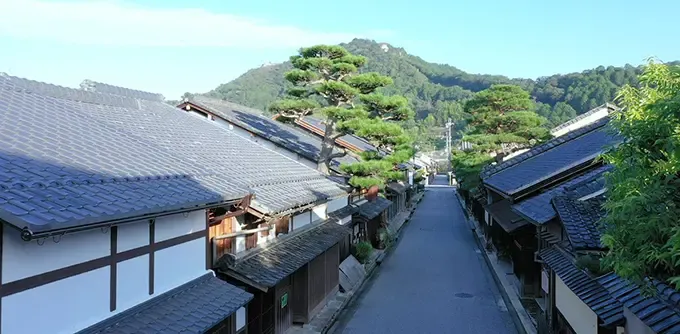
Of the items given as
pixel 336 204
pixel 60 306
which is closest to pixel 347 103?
pixel 336 204

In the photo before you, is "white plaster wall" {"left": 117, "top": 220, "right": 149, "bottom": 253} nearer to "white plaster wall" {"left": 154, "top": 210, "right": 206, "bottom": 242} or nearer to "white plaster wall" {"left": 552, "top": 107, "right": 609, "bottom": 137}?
"white plaster wall" {"left": 154, "top": 210, "right": 206, "bottom": 242}

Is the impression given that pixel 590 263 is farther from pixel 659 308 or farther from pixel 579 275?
pixel 659 308

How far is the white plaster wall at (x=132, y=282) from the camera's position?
23.0 ft

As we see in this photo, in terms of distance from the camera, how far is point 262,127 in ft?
83.0

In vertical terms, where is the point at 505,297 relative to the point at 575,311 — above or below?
below

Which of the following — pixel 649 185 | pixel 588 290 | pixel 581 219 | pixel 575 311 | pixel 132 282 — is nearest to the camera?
pixel 649 185

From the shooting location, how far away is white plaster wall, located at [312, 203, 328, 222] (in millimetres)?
17919

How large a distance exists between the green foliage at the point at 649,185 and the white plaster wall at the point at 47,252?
17.4 feet

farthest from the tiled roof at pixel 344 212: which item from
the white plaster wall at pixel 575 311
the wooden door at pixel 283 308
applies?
the white plaster wall at pixel 575 311

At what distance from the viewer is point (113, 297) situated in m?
6.82

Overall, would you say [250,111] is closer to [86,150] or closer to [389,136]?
[389,136]

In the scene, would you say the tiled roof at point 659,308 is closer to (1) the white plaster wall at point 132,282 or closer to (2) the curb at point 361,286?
(1) the white plaster wall at point 132,282

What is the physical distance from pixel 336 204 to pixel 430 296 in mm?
5103

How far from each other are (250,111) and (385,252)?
10.1 meters
